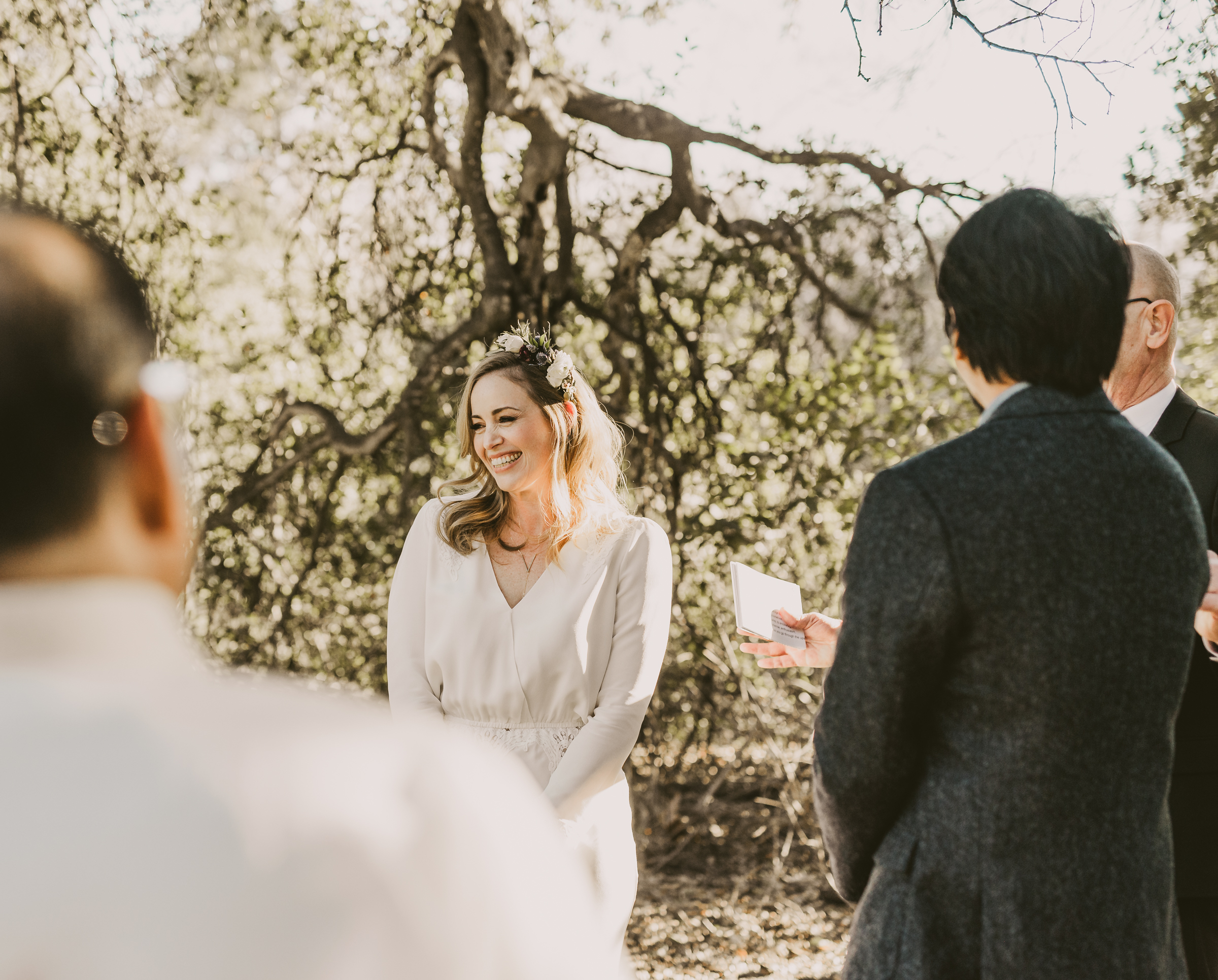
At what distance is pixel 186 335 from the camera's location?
5.12m

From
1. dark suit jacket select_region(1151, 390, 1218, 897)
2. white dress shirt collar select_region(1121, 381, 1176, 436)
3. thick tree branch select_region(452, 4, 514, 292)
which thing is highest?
thick tree branch select_region(452, 4, 514, 292)

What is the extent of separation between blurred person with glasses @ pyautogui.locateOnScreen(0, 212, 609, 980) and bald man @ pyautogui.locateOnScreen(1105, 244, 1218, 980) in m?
1.69

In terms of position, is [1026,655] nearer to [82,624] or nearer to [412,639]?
[82,624]

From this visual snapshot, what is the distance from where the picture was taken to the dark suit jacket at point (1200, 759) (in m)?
1.85

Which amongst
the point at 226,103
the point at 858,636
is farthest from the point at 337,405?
the point at 858,636

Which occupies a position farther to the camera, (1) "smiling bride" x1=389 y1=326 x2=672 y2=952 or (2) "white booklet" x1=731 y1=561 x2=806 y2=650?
(1) "smiling bride" x1=389 y1=326 x2=672 y2=952

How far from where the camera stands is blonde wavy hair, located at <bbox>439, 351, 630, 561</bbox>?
2.48 meters

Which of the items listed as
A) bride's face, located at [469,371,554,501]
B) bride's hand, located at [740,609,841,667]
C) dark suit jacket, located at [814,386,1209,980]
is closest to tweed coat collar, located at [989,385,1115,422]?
dark suit jacket, located at [814,386,1209,980]

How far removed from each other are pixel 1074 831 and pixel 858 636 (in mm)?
366

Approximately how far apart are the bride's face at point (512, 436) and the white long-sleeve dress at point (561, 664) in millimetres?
223

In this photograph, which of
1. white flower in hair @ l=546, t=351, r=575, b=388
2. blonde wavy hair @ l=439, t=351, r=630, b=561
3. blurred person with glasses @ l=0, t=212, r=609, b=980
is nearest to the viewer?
blurred person with glasses @ l=0, t=212, r=609, b=980

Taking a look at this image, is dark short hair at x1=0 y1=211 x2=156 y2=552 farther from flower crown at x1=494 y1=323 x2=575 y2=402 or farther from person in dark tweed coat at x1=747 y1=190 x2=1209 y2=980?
flower crown at x1=494 y1=323 x2=575 y2=402

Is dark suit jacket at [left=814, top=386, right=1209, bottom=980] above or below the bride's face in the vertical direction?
below

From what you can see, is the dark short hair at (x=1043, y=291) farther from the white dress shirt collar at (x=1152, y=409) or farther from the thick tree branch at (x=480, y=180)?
the thick tree branch at (x=480, y=180)
